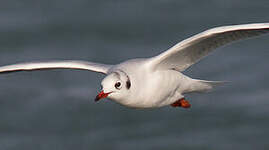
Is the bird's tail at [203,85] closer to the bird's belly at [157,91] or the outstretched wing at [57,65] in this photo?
the bird's belly at [157,91]

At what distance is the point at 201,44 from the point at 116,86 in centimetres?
129

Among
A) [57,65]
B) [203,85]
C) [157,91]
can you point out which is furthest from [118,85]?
[203,85]

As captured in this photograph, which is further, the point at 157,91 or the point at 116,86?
the point at 157,91

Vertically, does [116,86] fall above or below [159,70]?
A: below

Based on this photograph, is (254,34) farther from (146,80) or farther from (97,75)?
(97,75)

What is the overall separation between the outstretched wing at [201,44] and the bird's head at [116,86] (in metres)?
0.46

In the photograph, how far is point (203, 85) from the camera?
37.7 feet

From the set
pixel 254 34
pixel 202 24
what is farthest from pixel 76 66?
pixel 202 24

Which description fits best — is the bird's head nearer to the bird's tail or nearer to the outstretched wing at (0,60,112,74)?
the outstretched wing at (0,60,112,74)

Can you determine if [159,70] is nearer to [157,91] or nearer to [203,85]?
[157,91]

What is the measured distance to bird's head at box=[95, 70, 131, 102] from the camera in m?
9.98

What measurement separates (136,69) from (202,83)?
138 centimetres

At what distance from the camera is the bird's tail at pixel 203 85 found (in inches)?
447

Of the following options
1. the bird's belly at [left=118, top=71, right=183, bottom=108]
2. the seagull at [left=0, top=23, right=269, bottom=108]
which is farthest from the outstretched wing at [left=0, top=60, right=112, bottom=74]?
the bird's belly at [left=118, top=71, right=183, bottom=108]
